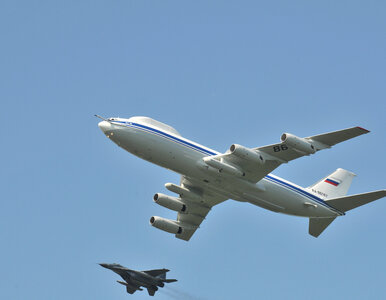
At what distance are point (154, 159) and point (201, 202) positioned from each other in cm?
1025

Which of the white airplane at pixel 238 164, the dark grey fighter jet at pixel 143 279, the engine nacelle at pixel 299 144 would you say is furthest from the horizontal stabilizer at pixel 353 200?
the dark grey fighter jet at pixel 143 279

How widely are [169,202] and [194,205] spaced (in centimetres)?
262

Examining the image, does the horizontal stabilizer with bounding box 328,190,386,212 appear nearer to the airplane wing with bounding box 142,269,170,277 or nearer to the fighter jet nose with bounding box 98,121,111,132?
the airplane wing with bounding box 142,269,170,277

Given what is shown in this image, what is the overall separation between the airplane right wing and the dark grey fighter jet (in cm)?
430

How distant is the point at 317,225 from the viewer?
60406 mm

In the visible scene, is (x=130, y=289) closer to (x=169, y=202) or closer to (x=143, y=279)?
(x=143, y=279)

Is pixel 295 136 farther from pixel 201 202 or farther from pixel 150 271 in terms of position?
pixel 150 271

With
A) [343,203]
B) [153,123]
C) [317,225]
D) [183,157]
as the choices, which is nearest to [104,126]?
[153,123]

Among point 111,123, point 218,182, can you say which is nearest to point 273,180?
point 218,182

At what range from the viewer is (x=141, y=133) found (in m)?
52.6

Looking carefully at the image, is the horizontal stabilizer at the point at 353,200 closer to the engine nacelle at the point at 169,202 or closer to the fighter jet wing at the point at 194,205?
the fighter jet wing at the point at 194,205

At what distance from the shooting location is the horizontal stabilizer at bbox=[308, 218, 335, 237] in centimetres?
5994

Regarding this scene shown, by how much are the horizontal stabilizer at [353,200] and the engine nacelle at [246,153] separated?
9771 mm

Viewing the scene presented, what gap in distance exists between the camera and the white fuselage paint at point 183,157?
52438 millimetres
